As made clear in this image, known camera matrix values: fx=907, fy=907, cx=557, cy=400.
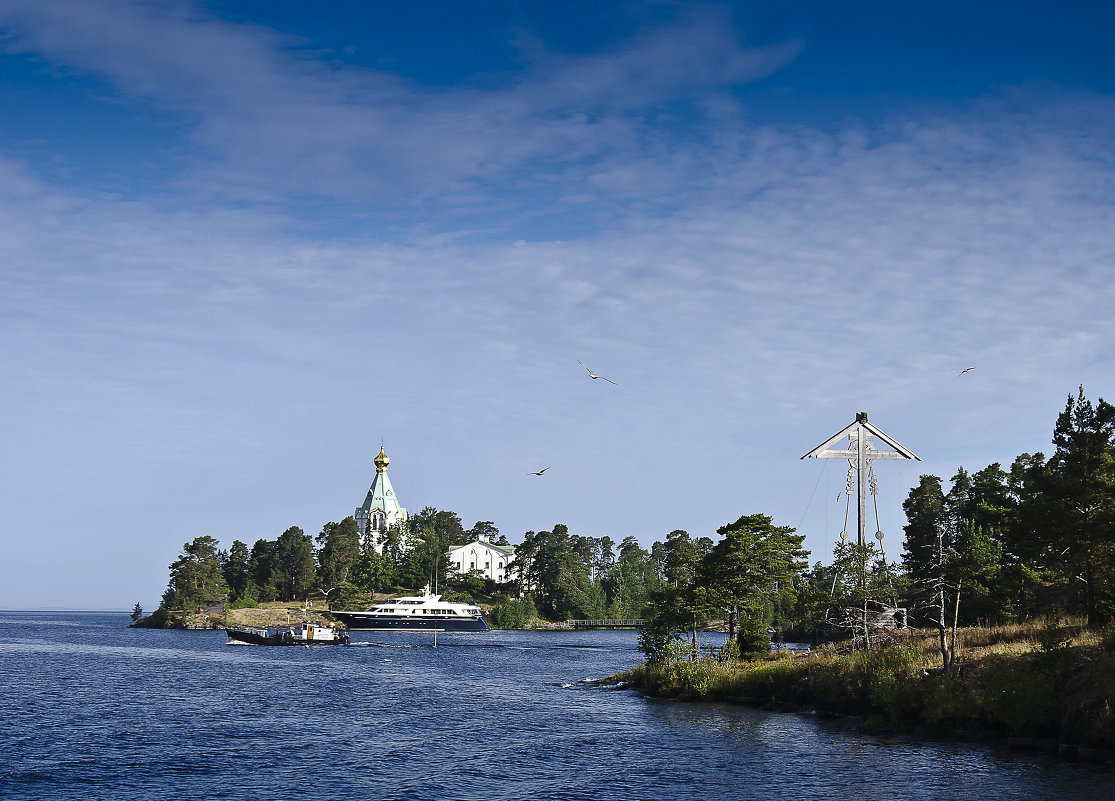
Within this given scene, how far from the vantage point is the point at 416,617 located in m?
183

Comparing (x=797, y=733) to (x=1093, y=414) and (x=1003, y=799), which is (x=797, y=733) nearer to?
(x=1003, y=799)

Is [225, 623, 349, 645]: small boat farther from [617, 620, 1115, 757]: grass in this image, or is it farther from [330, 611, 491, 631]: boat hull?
[617, 620, 1115, 757]: grass

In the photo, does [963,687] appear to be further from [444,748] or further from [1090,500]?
[444,748]

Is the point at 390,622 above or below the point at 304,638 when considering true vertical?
below

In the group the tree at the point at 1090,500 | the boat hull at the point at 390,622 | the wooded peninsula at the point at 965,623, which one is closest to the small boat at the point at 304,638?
the boat hull at the point at 390,622

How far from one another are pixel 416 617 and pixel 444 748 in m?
137

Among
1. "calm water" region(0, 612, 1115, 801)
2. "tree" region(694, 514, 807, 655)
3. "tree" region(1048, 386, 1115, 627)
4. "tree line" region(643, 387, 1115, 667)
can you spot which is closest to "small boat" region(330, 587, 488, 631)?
"calm water" region(0, 612, 1115, 801)

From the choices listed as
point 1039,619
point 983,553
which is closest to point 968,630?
point 1039,619

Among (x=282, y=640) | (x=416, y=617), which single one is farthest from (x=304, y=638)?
(x=416, y=617)

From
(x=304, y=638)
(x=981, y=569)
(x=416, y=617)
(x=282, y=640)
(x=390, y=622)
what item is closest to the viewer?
(x=981, y=569)

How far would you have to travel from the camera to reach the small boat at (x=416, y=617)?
182375mm

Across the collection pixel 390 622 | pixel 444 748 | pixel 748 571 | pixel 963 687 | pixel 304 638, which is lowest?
pixel 390 622

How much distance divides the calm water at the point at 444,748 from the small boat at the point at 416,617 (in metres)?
95.9

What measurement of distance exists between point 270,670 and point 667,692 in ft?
162
